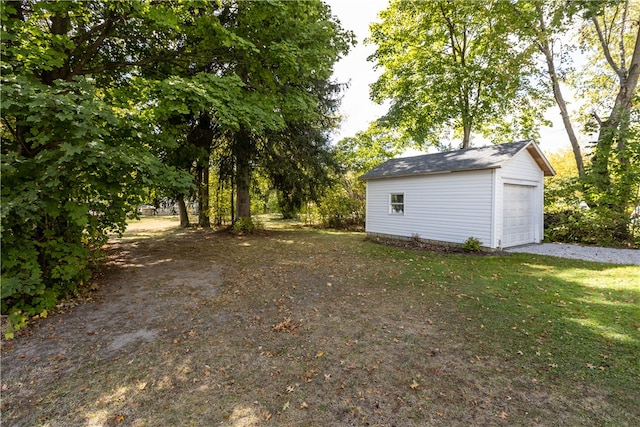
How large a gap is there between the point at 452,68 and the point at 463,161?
24.1 ft

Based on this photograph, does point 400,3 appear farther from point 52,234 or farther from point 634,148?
point 52,234

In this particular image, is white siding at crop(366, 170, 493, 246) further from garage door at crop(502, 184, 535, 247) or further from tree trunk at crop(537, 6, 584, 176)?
tree trunk at crop(537, 6, 584, 176)

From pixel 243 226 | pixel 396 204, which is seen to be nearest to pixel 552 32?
pixel 396 204

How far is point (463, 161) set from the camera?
1027 centimetres

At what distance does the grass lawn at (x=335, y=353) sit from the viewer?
8.22 feet

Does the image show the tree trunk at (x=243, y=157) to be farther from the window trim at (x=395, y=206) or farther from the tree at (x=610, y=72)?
the tree at (x=610, y=72)

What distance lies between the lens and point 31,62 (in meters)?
4.83

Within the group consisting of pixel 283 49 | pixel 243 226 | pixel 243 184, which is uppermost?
pixel 283 49

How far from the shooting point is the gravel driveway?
8216 millimetres

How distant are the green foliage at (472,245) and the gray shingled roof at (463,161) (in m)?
2.31

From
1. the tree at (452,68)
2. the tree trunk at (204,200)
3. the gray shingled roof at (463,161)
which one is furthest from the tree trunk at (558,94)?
the tree trunk at (204,200)

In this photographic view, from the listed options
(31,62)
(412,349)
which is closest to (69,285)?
(31,62)

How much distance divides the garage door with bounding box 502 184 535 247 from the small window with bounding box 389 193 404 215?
3620mm

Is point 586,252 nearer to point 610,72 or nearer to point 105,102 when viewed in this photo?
point 610,72
